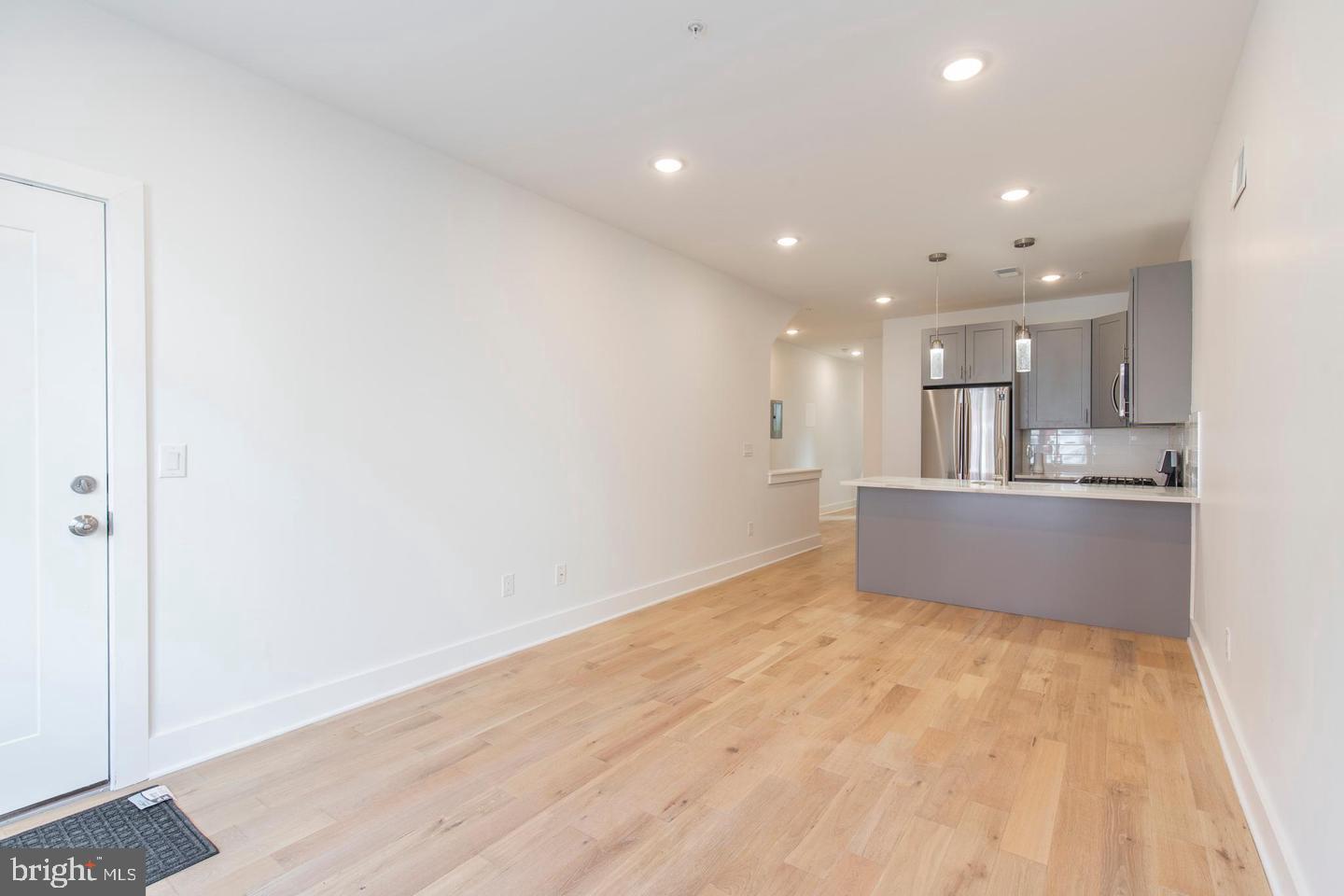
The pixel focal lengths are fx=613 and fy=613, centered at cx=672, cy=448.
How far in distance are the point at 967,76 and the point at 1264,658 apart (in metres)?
2.28

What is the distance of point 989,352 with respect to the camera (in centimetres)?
605

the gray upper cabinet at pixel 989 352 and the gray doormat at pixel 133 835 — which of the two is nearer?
the gray doormat at pixel 133 835

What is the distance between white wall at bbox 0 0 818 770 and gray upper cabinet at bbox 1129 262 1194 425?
3270mm

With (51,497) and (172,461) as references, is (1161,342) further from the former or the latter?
(51,497)

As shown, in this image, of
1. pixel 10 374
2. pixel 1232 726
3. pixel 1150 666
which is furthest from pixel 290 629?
pixel 1150 666

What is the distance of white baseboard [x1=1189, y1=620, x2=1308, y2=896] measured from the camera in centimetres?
155

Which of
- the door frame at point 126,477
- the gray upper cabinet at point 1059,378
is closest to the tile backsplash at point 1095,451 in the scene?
the gray upper cabinet at point 1059,378

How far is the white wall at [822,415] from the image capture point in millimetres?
8961

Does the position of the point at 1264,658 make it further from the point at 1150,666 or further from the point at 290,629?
the point at 290,629

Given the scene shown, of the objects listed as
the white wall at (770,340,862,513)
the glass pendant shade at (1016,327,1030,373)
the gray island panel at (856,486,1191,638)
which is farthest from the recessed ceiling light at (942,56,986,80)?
the white wall at (770,340,862,513)

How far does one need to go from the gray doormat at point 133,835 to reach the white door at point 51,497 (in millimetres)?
187

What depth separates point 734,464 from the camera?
215 inches

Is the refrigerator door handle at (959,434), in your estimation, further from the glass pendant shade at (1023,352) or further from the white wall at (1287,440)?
the white wall at (1287,440)

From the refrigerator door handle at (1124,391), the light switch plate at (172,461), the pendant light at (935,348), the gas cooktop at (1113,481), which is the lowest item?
the gas cooktop at (1113,481)
